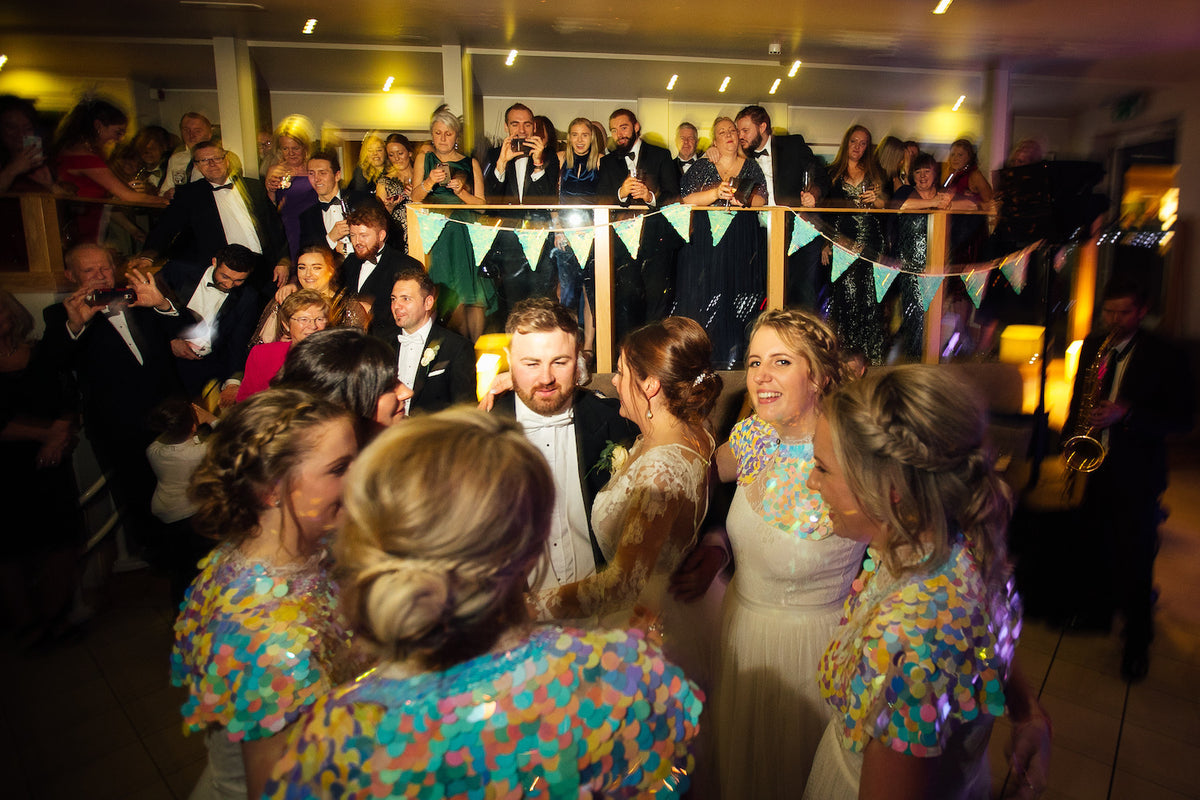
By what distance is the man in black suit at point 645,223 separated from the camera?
12.5ft

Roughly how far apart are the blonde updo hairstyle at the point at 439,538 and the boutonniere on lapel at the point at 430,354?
2392 mm

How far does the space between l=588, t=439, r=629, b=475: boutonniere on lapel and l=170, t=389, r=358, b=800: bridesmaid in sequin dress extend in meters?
0.99

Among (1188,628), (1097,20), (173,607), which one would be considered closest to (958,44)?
(1097,20)

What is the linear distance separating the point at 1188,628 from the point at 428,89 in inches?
281

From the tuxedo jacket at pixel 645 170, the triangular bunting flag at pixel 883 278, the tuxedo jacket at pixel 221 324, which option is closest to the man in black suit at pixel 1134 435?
the triangular bunting flag at pixel 883 278

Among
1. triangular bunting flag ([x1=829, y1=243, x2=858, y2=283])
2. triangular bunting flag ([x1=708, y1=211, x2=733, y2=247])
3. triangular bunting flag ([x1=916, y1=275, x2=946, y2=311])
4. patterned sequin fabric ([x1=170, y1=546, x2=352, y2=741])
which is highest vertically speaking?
triangular bunting flag ([x1=708, y1=211, x2=733, y2=247])

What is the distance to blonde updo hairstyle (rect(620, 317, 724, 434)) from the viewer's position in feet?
5.73

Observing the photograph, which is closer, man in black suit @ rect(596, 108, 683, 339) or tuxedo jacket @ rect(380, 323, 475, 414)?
tuxedo jacket @ rect(380, 323, 475, 414)

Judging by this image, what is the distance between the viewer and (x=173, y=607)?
3.08 meters

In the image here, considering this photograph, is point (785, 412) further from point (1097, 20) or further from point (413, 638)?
point (1097, 20)

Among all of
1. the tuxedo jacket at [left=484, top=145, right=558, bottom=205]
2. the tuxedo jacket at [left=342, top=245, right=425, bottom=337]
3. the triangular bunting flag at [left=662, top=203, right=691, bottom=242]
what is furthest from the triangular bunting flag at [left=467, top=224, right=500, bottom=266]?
the triangular bunting flag at [left=662, top=203, right=691, bottom=242]

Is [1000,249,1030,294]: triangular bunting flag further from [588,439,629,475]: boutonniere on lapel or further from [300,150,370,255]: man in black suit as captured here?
[300,150,370,255]: man in black suit

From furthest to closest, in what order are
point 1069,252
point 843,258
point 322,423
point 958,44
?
point 958,44 < point 1069,252 < point 843,258 < point 322,423

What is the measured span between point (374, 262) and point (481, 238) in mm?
646
